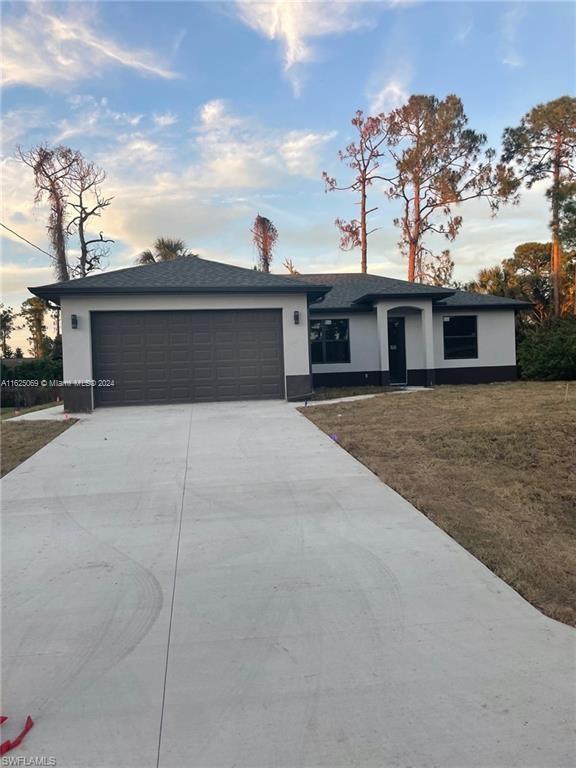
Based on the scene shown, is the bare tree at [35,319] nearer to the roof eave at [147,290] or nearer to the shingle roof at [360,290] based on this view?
the shingle roof at [360,290]

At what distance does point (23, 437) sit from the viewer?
9648 mm

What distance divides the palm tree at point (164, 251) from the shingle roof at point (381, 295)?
8.63 m

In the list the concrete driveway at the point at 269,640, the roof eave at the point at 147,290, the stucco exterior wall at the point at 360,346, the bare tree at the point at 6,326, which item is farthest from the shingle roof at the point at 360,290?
the bare tree at the point at 6,326

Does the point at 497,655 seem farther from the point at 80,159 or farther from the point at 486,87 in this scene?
the point at 80,159

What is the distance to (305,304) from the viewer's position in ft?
46.5

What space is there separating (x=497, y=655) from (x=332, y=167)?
109 ft

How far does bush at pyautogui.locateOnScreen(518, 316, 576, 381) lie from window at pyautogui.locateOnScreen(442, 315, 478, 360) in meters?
2.05

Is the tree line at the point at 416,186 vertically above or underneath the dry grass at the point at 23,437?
above

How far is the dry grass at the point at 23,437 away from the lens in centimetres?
782

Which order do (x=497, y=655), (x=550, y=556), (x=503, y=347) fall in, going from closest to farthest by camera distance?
(x=497, y=655) → (x=550, y=556) → (x=503, y=347)

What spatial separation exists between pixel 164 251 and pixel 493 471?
23.8m

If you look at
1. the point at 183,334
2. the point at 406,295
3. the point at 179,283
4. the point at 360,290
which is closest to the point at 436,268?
the point at 360,290

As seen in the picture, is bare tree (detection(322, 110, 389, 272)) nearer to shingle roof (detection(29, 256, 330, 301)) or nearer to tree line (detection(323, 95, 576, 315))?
tree line (detection(323, 95, 576, 315))

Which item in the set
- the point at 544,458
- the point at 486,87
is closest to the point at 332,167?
the point at 486,87
